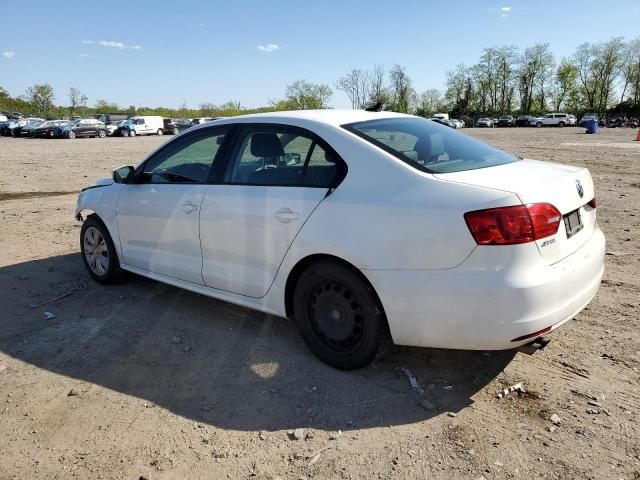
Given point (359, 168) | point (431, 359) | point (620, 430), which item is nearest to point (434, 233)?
point (359, 168)

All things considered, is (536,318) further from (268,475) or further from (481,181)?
(268,475)

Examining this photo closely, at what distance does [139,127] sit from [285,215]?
5307cm

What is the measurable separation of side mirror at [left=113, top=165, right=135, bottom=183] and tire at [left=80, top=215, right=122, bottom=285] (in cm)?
58

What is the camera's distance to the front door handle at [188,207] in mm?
4040

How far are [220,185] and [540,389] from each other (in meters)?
2.64

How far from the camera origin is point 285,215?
3.43m

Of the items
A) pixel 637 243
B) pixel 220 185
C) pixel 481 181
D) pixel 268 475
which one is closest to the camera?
pixel 268 475

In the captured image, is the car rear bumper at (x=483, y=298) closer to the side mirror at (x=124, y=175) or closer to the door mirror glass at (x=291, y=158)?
the door mirror glass at (x=291, y=158)

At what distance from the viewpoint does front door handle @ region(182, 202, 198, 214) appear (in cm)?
404

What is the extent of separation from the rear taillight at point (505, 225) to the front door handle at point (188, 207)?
2.21 meters

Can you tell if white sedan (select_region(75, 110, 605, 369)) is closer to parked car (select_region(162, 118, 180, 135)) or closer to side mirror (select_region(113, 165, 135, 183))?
side mirror (select_region(113, 165, 135, 183))

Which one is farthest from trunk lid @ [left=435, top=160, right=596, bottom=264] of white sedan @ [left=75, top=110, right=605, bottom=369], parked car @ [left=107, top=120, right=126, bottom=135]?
parked car @ [left=107, top=120, right=126, bottom=135]

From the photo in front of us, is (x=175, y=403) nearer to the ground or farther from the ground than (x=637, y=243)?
nearer to the ground

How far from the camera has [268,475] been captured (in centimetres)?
252
